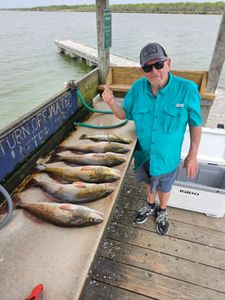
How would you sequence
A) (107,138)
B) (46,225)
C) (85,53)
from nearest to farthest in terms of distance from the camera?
(46,225), (107,138), (85,53)

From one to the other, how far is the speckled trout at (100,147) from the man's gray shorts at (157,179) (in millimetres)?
286

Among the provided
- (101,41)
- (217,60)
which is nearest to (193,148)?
(217,60)

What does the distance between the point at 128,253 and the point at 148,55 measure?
75.2 inches

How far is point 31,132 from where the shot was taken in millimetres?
2256

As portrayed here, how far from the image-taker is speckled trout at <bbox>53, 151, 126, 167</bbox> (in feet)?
7.37

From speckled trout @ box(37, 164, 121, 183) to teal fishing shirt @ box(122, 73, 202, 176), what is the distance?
0.42 m

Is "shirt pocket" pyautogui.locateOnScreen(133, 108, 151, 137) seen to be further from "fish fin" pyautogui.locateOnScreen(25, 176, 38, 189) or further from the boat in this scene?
"fish fin" pyautogui.locateOnScreen(25, 176, 38, 189)

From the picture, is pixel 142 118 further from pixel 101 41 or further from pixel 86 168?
pixel 101 41

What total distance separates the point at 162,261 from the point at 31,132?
1.85 m

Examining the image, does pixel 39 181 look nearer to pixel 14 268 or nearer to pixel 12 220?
pixel 12 220

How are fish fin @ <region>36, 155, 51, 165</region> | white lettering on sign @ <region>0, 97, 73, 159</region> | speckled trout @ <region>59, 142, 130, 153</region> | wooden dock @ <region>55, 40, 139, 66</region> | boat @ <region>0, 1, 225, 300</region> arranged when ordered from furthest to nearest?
wooden dock @ <region>55, 40, 139, 66</region> < speckled trout @ <region>59, 142, 130, 153</region> < fish fin @ <region>36, 155, 51, 165</region> < white lettering on sign @ <region>0, 97, 73, 159</region> < boat @ <region>0, 1, 225, 300</region>

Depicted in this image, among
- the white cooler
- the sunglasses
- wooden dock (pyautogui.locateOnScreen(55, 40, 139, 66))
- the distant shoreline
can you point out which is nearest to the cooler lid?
the white cooler

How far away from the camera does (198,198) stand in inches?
103

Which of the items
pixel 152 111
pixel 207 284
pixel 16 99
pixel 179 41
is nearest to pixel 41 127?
pixel 152 111
